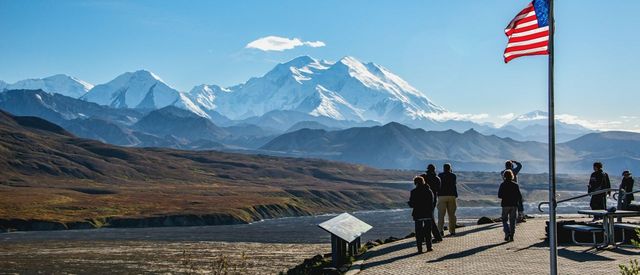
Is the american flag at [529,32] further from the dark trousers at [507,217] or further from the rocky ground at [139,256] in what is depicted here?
the rocky ground at [139,256]

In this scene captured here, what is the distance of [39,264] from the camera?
61.0 metres

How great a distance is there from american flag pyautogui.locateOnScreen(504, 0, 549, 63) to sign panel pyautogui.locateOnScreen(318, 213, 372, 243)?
9348 mm

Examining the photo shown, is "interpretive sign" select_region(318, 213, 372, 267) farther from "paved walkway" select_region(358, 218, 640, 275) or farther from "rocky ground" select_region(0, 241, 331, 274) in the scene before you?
"rocky ground" select_region(0, 241, 331, 274)

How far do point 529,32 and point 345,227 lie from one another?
11.6m

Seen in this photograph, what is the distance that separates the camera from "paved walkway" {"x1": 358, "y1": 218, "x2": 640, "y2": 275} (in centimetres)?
2039

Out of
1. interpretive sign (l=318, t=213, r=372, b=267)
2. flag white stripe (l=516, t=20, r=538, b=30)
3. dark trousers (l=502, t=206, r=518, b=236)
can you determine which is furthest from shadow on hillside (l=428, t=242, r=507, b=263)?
flag white stripe (l=516, t=20, r=538, b=30)

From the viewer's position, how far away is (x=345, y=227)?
25.5 meters

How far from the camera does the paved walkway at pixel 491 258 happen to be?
20391 millimetres

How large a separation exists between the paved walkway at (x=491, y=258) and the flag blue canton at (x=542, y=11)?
7.49 meters

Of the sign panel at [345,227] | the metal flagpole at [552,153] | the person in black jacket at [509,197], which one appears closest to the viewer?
the metal flagpole at [552,153]

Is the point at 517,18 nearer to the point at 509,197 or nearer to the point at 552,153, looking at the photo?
the point at 552,153

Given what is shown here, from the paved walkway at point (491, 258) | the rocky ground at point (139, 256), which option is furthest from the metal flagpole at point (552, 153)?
the rocky ground at point (139, 256)

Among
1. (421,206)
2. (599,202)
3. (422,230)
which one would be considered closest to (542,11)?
(421,206)

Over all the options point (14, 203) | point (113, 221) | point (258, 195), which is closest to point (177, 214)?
point (113, 221)
